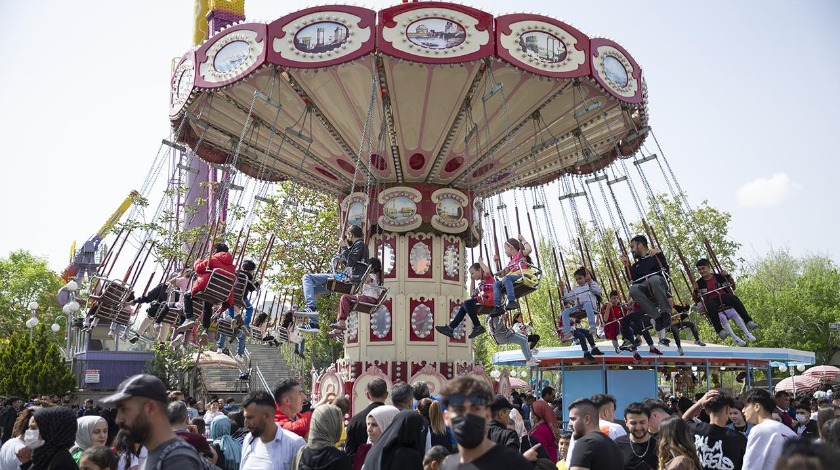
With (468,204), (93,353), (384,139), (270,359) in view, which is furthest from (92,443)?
(270,359)

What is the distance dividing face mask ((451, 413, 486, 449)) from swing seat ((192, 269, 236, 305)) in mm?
10014

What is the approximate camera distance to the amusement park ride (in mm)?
14617

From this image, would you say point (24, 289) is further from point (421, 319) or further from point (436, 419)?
point (436, 419)

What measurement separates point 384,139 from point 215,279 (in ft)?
18.5

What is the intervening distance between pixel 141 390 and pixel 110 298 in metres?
12.4

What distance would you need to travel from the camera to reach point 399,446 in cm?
534

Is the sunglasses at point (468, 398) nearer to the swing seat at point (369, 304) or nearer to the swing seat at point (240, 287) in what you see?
the swing seat at point (240, 287)

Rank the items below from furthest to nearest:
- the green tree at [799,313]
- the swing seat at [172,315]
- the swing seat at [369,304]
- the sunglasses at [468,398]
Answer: the green tree at [799,313] → the swing seat at [172,315] → the swing seat at [369,304] → the sunglasses at [468,398]

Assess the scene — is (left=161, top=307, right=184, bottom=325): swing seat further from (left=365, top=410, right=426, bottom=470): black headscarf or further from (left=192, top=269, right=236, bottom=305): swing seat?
(left=365, top=410, right=426, bottom=470): black headscarf

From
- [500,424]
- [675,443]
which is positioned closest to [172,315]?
[500,424]

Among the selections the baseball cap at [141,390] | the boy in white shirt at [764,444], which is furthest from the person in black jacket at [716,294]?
the baseball cap at [141,390]

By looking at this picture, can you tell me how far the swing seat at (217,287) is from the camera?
43.3ft

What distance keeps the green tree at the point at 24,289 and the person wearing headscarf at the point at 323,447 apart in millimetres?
53069

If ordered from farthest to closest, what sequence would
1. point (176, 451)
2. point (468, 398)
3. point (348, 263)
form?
point (348, 263)
point (468, 398)
point (176, 451)
